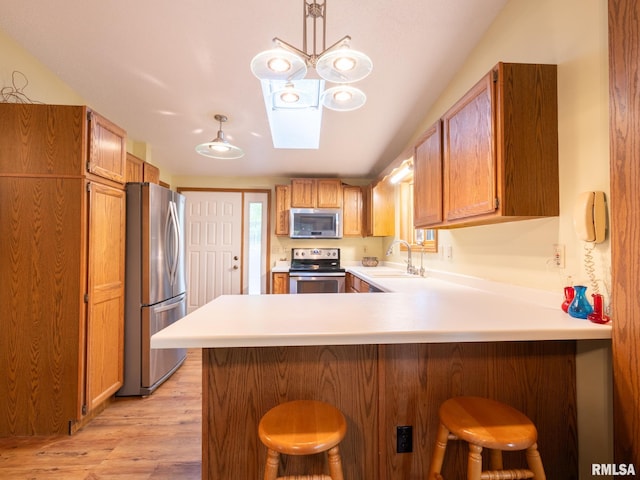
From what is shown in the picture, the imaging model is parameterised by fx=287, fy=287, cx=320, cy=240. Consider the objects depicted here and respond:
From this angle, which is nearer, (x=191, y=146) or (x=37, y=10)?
(x=37, y=10)

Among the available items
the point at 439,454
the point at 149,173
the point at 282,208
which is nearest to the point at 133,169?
the point at 149,173

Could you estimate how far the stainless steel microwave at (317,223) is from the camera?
13.4 feet

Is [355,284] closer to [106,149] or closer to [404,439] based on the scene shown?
[404,439]

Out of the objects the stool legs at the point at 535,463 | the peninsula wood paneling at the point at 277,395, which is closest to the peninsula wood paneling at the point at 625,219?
the stool legs at the point at 535,463

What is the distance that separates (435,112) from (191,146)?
8.90 feet

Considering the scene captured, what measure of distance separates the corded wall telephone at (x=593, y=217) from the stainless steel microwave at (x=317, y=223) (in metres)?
3.10

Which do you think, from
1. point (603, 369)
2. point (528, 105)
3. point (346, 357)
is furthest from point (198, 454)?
point (528, 105)

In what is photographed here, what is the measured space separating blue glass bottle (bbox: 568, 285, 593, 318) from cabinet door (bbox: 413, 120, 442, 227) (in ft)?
2.78

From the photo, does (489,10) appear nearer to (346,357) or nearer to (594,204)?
(594,204)

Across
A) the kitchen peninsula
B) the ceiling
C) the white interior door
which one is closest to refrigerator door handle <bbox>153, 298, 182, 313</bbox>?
the kitchen peninsula

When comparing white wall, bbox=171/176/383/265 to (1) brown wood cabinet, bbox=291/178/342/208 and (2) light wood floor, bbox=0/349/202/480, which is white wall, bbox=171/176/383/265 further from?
(2) light wood floor, bbox=0/349/202/480

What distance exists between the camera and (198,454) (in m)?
1.65

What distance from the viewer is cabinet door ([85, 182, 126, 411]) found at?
1.87 m

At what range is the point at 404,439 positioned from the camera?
114 cm
